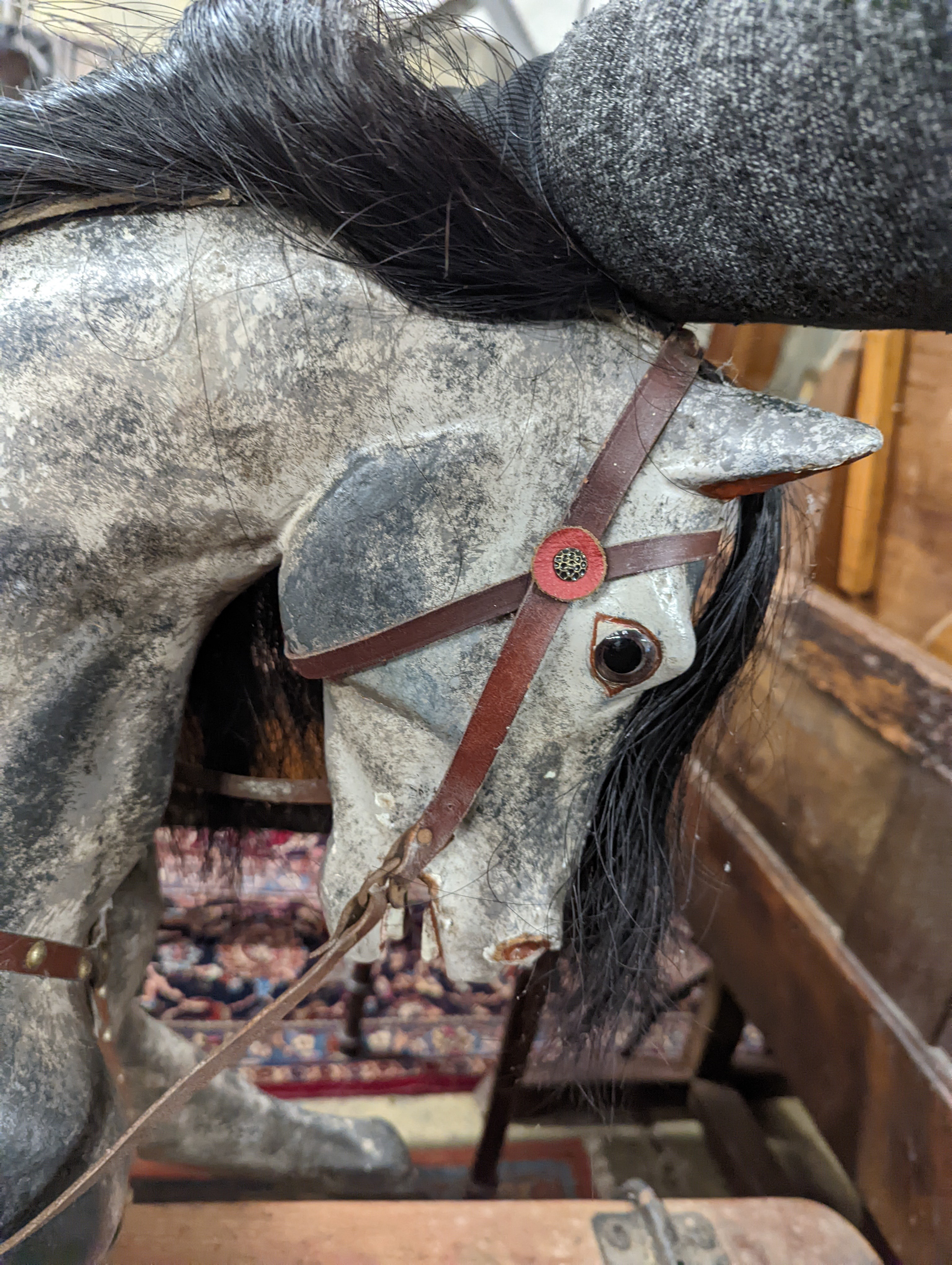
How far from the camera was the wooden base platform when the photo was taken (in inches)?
33.1

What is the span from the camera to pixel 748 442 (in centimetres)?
49

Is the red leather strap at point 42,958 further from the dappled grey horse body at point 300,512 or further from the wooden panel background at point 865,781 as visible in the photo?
the wooden panel background at point 865,781

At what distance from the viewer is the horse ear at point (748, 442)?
47 cm

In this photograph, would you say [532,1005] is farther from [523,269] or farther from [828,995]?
[523,269]

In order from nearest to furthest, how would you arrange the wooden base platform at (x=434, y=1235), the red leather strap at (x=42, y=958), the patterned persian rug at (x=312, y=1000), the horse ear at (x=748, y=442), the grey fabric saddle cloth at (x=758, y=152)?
the grey fabric saddle cloth at (x=758, y=152) → the horse ear at (x=748, y=442) → the red leather strap at (x=42, y=958) → the wooden base platform at (x=434, y=1235) → the patterned persian rug at (x=312, y=1000)

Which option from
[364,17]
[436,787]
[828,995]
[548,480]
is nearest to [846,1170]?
[828,995]

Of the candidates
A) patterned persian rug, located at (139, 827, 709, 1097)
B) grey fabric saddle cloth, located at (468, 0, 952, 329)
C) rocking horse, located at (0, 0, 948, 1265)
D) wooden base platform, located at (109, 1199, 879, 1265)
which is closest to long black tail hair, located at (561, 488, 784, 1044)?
rocking horse, located at (0, 0, 948, 1265)

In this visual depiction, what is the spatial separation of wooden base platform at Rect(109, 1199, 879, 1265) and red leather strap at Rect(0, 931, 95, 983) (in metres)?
0.41

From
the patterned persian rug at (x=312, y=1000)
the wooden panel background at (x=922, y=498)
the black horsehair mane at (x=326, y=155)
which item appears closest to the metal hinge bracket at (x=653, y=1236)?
the patterned persian rug at (x=312, y=1000)

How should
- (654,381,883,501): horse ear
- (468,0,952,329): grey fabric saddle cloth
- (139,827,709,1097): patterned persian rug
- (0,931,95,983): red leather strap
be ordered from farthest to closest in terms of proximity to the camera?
1. (139,827,709,1097): patterned persian rug
2. (0,931,95,983): red leather strap
3. (654,381,883,501): horse ear
4. (468,0,952,329): grey fabric saddle cloth

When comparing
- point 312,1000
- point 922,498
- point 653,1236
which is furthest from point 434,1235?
point 922,498

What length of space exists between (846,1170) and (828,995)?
0.76 ft

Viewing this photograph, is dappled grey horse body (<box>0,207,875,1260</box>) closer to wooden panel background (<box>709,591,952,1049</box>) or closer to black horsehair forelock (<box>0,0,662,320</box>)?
black horsehair forelock (<box>0,0,662,320</box>)

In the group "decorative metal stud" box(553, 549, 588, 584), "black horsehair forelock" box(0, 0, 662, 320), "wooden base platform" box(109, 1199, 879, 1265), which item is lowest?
"wooden base platform" box(109, 1199, 879, 1265)
